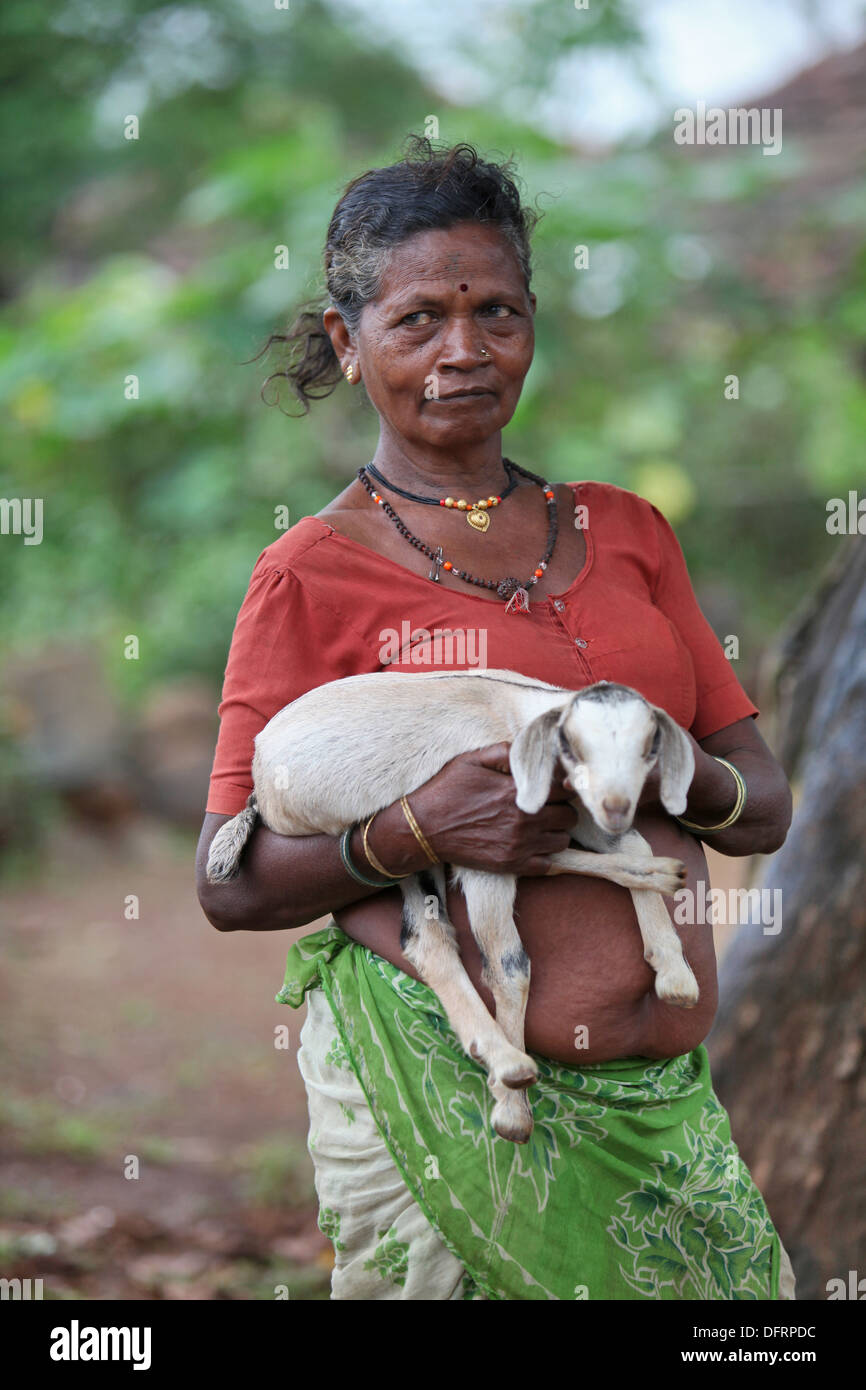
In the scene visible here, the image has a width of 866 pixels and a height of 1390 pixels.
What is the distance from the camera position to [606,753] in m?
2.06

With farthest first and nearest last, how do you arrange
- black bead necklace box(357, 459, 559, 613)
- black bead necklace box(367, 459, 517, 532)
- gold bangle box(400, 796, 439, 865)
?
black bead necklace box(367, 459, 517, 532) < black bead necklace box(357, 459, 559, 613) < gold bangle box(400, 796, 439, 865)

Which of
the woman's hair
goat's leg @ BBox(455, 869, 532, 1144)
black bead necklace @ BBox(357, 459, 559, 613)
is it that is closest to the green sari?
goat's leg @ BBox(455, 869, 532, 1144)

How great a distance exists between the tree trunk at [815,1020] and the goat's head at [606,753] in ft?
5.86

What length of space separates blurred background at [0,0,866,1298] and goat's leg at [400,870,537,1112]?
181 cm

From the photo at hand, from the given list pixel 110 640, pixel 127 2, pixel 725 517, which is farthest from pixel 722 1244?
pixel 127 2

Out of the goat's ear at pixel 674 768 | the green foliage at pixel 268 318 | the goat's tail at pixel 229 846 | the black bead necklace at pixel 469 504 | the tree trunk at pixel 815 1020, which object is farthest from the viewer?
the green foliage at pixel 268 318

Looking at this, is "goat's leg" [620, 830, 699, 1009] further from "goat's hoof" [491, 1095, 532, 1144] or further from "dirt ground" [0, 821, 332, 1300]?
"dirt ground" [0, 821, 332, 1300]

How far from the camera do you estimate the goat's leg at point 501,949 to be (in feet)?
7.53

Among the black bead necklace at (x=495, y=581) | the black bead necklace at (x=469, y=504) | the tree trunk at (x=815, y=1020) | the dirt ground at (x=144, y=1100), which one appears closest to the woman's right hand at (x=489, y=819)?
the black bead necklace at (x=495, y=581)

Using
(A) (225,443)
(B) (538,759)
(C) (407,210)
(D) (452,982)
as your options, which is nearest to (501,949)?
(D) (452,982)

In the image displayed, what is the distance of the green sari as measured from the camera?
2.42 meters

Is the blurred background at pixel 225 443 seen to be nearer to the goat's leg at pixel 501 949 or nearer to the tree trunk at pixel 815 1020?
the tree trunk at pixel 815 1020

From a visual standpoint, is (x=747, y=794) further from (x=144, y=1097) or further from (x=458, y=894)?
(x=144, y=1097)
